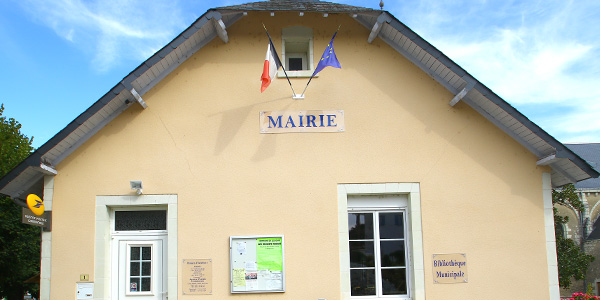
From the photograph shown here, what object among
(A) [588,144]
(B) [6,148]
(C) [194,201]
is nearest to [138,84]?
(C) [194,201]

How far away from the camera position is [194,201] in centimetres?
681

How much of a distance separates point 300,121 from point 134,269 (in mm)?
3007

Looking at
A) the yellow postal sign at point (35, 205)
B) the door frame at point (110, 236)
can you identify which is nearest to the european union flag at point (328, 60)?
the door frame at point (110, 236)

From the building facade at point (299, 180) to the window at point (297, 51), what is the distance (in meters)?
0.13

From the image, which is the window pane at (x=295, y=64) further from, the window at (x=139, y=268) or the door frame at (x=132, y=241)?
the window at (x=139, y=268)

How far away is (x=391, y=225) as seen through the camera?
23.3 feet

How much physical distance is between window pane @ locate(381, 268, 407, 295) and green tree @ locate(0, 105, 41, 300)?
12.2 metres

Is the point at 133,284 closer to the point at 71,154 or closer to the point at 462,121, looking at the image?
the point at 71,154

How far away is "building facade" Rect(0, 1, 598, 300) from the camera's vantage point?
6.69m

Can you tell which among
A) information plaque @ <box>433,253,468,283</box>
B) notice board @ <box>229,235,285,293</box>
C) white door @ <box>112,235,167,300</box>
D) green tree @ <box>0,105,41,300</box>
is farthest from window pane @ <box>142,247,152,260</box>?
green tree @ <box>0,105,41,300</box>

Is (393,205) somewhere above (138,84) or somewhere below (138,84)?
below

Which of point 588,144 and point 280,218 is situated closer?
point 280,218

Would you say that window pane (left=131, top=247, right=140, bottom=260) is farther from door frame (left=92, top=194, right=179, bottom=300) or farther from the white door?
door frame (left=92, top=194, right=179, bottom=300)

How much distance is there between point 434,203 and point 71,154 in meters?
4.94
